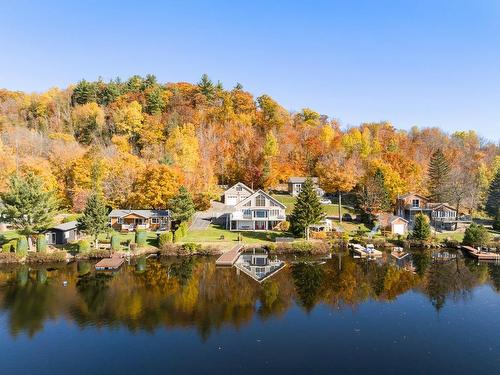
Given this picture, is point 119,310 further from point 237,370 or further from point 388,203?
point 388,203

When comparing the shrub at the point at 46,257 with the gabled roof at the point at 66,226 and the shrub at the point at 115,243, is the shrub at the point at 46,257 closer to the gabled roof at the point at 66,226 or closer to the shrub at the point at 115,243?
the gabled roof at the point at 66,226

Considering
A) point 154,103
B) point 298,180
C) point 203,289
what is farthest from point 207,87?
point 203,289

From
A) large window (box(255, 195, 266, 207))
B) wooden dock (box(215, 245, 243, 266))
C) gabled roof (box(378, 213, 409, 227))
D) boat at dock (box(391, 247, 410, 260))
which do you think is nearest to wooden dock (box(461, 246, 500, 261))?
boat at dock (box(391, 247, 410, 260))

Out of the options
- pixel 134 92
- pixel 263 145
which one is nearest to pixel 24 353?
pixel 263 145

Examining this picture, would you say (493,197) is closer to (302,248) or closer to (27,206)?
(302,248)

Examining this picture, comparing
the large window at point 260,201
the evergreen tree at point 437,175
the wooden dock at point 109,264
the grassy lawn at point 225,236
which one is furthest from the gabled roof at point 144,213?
the evergreen tree at point 437,175

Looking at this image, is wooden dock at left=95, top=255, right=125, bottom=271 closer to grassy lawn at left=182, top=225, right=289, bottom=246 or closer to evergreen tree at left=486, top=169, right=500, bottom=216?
grassy lawn at left=182, top=225, right=289, bottom=246
